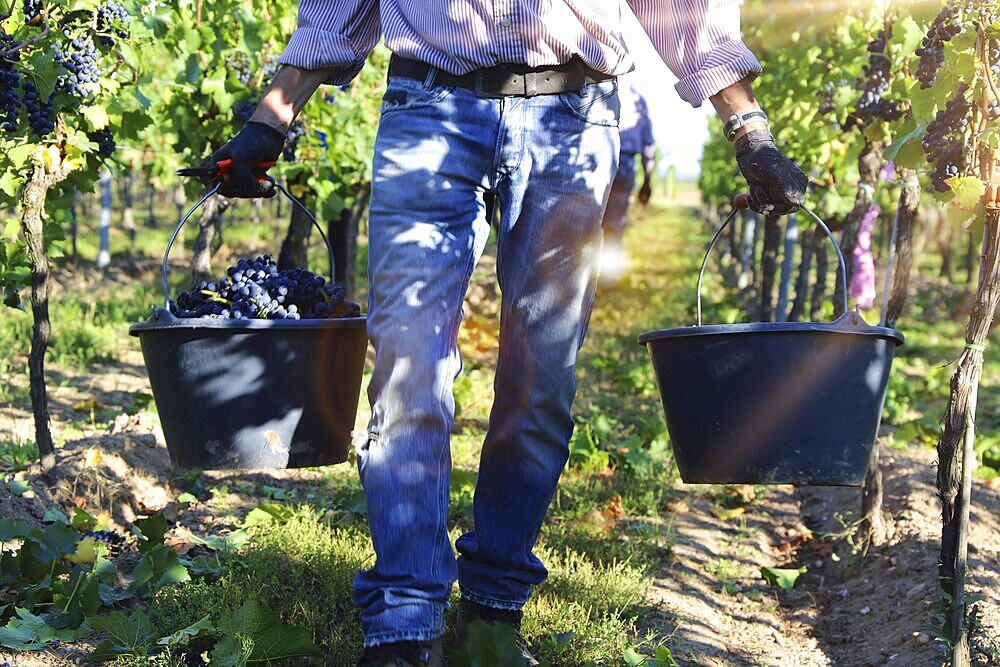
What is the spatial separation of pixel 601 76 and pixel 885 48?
261 cm

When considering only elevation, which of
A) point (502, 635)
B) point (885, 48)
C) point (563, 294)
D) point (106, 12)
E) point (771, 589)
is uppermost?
point (885, 48)

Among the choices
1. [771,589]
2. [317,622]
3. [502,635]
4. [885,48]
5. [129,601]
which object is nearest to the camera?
[502,635]

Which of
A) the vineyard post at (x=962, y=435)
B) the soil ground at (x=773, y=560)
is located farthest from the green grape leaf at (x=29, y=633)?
the vineyard post at (x=962, y=435)

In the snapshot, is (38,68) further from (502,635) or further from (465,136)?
(502,635)

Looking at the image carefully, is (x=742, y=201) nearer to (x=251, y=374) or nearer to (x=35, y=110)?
(x=251, y=374)

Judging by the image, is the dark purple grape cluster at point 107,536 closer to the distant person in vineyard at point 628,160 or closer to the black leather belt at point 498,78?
the black leather belt at point 498,78

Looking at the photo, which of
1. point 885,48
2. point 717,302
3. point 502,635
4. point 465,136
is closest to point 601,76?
point 465,136

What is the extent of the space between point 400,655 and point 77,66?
6.62 feet

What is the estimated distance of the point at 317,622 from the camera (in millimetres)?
2320

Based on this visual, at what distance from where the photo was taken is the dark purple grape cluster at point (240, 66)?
5023 mm

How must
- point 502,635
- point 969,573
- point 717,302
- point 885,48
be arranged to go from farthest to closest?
point 717,302 < point 885,48 < point 969,573 < point 502,635

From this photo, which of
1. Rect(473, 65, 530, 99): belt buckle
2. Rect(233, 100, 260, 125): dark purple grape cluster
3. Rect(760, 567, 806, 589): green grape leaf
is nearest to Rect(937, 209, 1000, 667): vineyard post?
Rect(760, 567, 806, 589): green grape leaf

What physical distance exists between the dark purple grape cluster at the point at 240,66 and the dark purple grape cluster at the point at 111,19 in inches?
74.2

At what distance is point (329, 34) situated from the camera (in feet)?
7.25
